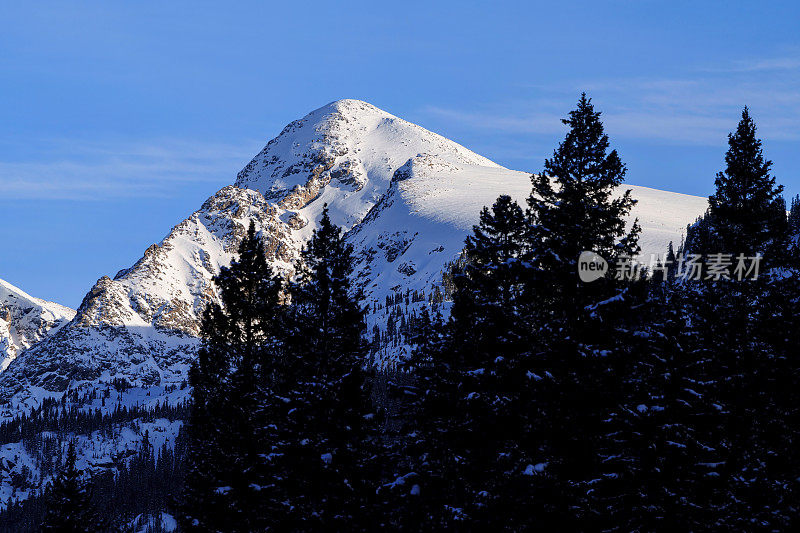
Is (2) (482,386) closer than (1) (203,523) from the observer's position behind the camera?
Yes

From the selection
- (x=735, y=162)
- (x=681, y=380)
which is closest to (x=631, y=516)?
(x=681, y=380)

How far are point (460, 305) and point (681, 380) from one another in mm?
8374

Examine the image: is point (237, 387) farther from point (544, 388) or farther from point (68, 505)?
point (68, 505)

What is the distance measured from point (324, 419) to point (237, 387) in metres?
8.09

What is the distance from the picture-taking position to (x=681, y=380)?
2895 cm

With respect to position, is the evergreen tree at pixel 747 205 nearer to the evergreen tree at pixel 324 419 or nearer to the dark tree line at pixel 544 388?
the dark tree line at pixel 544 388

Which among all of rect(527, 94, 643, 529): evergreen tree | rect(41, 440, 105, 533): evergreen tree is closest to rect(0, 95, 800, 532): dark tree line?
rect(527, 94, 643, 529): evergreen tree

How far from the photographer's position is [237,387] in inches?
1496

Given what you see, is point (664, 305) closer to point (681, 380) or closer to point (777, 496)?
point (681, 380)

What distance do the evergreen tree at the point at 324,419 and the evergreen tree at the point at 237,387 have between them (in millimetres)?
1619


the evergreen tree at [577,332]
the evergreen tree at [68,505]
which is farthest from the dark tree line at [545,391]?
the evergreen tree at [68,505]

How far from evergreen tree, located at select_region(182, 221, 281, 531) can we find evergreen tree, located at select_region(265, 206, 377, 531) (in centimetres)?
162

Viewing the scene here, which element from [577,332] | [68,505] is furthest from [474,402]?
[68,505]

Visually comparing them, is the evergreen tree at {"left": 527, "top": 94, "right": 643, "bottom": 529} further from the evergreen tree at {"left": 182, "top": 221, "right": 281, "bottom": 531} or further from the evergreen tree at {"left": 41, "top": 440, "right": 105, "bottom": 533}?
the evergreen tree at {"left": 41, "top": 440, "right": 105, "bottom": 533}
